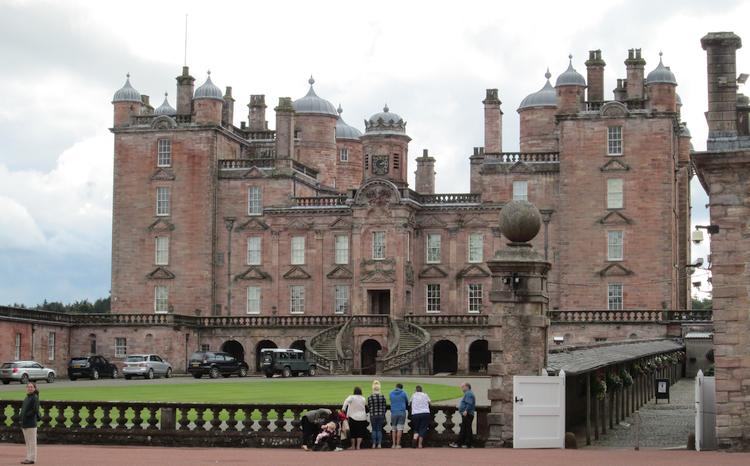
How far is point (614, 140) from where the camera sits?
74.8 metres

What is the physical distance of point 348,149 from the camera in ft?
322

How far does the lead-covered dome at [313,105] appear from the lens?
91.7m

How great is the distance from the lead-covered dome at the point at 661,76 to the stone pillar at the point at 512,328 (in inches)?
1870

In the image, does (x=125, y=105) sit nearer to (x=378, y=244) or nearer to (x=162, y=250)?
(x=162, y=250)

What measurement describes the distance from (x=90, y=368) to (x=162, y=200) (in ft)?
50.6

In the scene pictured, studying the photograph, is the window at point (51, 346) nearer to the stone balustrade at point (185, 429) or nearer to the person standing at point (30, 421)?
the stone balustrade at point (185, 429)

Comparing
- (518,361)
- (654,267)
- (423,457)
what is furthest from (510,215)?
(654,267)

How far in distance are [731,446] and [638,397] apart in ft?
53.0

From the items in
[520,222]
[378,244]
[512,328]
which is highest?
[378,244]

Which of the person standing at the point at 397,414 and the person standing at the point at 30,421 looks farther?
the person standing at the point at 397,414

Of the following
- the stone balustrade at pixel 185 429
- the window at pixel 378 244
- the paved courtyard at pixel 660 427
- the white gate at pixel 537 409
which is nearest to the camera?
the white gate at pixel 537 409

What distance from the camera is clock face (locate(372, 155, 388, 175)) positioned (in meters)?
78.2

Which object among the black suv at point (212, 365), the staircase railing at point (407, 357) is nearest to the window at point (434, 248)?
the staircase railing at point (407, 357)

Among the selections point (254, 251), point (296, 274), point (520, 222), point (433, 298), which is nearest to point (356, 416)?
point (520, 222)
